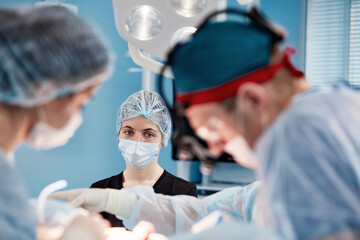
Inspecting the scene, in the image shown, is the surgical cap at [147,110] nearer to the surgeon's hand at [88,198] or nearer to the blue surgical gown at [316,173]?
the surgeon's hand at [88,198]

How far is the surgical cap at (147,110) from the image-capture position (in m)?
2.43

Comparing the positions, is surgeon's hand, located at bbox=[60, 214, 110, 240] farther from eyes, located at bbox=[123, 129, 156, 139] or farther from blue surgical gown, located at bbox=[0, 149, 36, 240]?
eyes, located at bbox=[123, 129, 156, 139]

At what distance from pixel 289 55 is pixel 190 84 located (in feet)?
0.95

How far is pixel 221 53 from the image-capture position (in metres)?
1.01

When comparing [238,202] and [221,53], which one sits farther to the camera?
[238,202]

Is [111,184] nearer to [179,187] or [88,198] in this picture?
[179,187]

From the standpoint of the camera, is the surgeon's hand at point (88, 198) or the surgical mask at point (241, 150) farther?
the surgeon's hand at point (88, 198)

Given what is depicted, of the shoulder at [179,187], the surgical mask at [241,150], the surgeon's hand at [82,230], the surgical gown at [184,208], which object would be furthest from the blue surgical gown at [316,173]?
the shoulder at [179,187]

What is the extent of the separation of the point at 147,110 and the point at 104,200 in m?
0.94

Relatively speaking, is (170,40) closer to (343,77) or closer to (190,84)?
(190,84)

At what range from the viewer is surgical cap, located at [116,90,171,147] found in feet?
7.98

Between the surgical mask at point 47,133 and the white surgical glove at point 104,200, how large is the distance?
0.51 metres

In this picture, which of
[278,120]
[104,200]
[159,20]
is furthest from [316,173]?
[104,200]

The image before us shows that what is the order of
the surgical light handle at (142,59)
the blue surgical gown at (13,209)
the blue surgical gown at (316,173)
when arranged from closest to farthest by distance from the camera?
the blue surgical gown at (316,173) → the blue surgical gown at (13,209) → the surgical light handle at (142,59)
